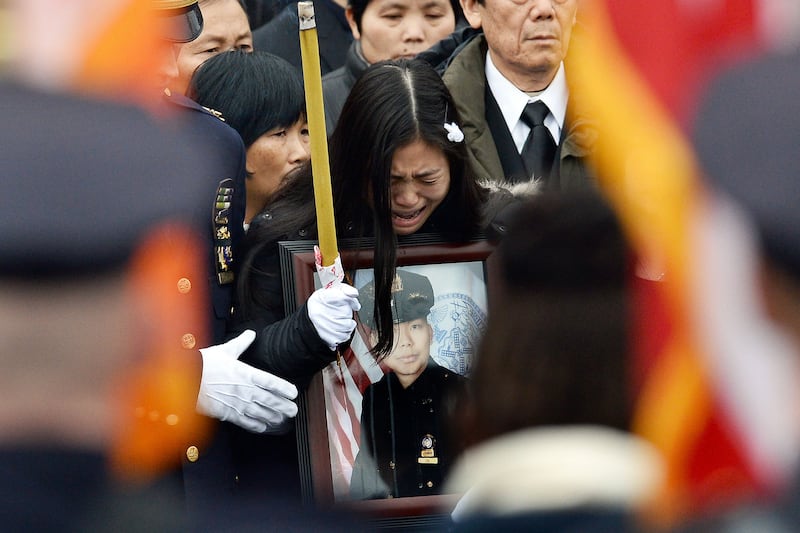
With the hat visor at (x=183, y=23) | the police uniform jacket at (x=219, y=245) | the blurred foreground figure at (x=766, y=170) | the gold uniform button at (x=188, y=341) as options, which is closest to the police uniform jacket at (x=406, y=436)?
the police uniform jacket at (x=219, y=245)

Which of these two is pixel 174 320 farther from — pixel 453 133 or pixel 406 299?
pixel 453 133

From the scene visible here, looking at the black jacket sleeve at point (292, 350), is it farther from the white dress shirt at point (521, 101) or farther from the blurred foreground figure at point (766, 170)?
the blurred foreground figure at point (766, 170)

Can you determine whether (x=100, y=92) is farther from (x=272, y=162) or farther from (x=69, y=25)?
(x=272, y=162)

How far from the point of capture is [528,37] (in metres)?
4.25

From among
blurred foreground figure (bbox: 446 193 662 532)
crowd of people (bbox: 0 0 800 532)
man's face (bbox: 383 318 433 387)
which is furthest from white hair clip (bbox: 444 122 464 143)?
blurred foreground figure (bbox: 446 193 662 532)

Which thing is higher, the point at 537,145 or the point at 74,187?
the point at 537,145

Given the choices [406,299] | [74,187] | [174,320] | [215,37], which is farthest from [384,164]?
[74,187]

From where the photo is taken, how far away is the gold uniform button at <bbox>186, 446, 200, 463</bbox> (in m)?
3.41

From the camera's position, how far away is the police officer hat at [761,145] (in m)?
1.33

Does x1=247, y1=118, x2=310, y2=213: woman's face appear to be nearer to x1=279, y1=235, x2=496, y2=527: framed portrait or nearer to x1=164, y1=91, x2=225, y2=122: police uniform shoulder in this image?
x1=164, y1=91, x2=225, y2=122: police uniform shoulder

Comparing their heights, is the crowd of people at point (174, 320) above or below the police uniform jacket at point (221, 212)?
below

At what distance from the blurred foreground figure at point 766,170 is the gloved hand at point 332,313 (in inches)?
81.0

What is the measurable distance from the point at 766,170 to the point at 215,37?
3.44m

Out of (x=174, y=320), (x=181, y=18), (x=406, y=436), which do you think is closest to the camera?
(x=174, y=320)
